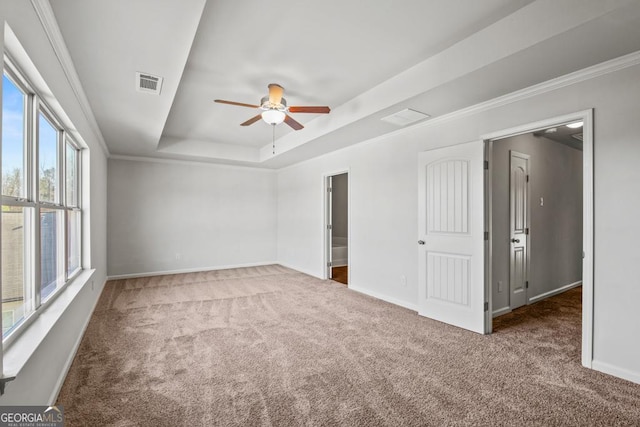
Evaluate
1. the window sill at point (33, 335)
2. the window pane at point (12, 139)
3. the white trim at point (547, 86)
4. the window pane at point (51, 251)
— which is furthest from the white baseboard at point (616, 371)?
the window pane at point (51, 251)

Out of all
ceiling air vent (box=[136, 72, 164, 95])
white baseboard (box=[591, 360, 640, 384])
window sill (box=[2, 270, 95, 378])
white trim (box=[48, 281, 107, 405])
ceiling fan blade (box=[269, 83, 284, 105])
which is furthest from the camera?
ceiling fan blade (box=[269, 83, 284, 105])

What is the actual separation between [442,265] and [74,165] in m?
4.55

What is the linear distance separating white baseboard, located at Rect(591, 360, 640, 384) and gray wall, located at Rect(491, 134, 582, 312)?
1.30 m

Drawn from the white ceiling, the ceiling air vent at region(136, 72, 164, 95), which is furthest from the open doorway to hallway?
the ceiling air vent at region(136, 72, 164, 95)

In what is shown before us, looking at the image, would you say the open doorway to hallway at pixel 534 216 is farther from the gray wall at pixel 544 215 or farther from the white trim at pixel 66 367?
the white trim at pixel 66 367

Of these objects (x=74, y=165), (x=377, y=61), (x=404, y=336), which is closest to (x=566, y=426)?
(x=404, y=336)

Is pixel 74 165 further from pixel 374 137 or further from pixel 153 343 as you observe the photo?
pixel 374 137

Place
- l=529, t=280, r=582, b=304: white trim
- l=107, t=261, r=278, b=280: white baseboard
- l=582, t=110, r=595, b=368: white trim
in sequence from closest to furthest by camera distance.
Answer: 1. l=582, t=110, r=595, b=368: white trim
2. l=529, t=280, r=582, b=304: white trim
3. l=107, t=261, r=278, b=280: white baseboard

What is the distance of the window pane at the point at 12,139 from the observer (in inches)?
66.8

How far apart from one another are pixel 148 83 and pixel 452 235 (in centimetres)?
356

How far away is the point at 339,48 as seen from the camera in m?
2.73

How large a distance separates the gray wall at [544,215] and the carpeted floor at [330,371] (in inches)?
22.9

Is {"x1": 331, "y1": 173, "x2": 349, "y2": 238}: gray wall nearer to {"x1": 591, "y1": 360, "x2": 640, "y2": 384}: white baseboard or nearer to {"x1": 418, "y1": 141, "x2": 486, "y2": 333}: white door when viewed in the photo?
{"x1": 418, "y1": 141, "x2": 486, "y2": 333}: white door

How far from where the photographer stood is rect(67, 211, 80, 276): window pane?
337 cm
